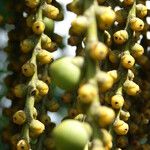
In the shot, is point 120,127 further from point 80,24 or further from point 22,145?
point 80,24

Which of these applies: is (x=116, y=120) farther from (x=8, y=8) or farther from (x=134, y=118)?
(x=8, y=8)

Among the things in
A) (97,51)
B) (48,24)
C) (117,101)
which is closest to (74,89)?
(117,101)

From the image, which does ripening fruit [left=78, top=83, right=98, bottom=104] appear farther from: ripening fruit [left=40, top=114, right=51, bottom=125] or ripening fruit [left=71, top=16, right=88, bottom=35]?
ripening fruit [left=40, top=114, right=51, bottom=125]

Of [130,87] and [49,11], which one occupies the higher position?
[49,11]

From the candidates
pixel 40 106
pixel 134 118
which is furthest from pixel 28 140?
pixel 134 118

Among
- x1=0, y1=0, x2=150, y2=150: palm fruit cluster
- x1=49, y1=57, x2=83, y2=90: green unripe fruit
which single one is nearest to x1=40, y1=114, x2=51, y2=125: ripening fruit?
x1=0, y1=0, x2=150, y2=150: palm fruit cluster

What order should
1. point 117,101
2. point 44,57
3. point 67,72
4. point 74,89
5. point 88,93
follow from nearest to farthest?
point 88,93 → point 67,72 → point 74,89 → point 117,101 → point 44,57

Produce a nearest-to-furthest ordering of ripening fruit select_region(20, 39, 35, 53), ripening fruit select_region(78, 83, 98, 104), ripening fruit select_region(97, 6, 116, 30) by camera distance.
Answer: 1. ripening fruit select_region(78, 83, 98, 104)
2. ripening fruit select_region(97, 6, 116, 30)
3. ripening fruit select_region(20, 39, 35, 53)
